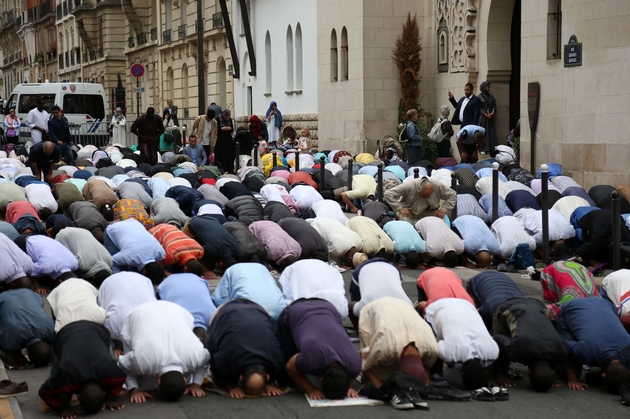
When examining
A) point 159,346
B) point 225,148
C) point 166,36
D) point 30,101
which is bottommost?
point 159,346

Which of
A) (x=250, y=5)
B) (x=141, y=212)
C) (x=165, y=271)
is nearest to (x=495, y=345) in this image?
(x=165, y=271)

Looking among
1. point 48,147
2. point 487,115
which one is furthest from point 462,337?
point 487,115

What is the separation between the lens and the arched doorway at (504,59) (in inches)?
910

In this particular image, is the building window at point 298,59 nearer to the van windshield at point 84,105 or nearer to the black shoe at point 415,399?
the van windshield at point 84,105

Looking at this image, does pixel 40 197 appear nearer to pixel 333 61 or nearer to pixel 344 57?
pixel 344 57

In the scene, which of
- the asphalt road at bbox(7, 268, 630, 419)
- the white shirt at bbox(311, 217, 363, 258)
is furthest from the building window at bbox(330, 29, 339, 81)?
the asphalt road at bbox(7, 268, 630, 419)

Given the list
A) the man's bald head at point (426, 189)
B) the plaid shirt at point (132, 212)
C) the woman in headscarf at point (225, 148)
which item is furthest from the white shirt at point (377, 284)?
the woman in headscarf at point (225, 148)

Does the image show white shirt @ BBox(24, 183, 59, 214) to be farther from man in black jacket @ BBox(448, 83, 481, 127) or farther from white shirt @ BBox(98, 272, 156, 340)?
man in black jacket @ BBox(448, 83, 481, 127)

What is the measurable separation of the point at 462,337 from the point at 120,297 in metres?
3.01

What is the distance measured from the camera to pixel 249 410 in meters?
7.32

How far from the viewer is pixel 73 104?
1403 inches

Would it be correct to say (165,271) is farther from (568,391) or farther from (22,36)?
(22,36)

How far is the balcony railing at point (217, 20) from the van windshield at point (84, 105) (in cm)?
722

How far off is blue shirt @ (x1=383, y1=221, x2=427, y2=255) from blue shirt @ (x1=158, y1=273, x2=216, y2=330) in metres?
4.86
